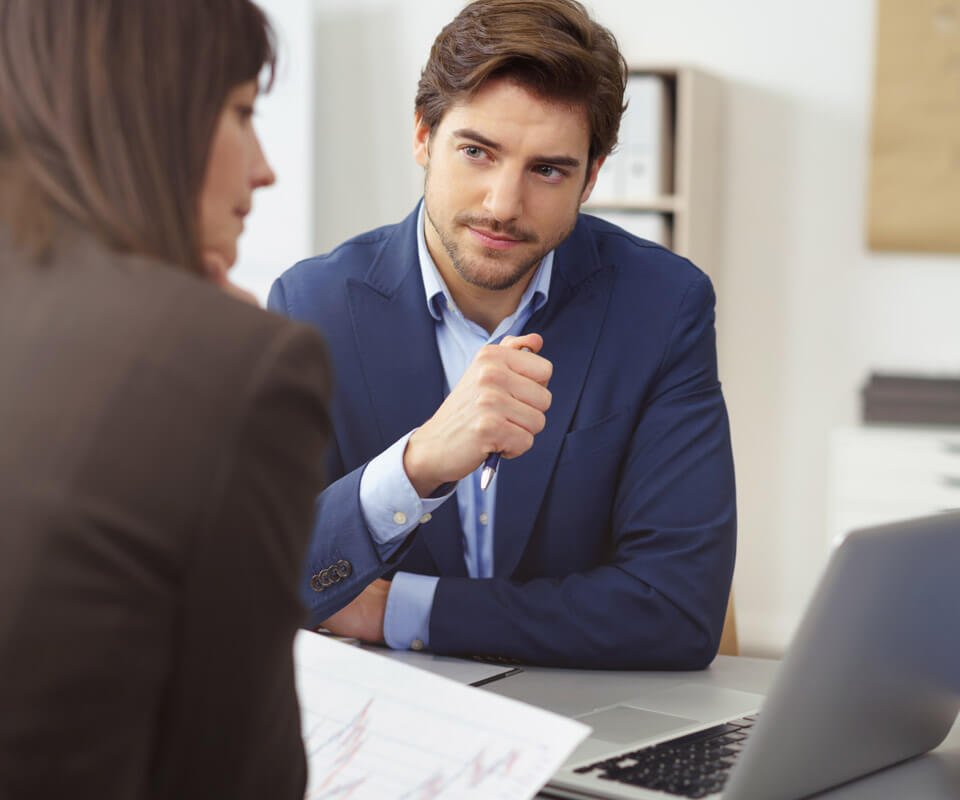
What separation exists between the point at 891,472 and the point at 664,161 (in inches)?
45.2

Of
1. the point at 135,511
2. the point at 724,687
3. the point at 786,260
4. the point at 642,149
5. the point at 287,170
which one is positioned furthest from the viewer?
the point at 287,170

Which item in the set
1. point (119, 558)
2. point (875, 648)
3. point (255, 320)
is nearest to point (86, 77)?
point (255, 320)

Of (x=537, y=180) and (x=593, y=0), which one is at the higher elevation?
(x=593, y=0)

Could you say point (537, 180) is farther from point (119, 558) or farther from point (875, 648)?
point (119, 558)

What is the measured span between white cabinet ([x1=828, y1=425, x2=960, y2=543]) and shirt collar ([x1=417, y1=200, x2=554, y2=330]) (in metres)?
1.69

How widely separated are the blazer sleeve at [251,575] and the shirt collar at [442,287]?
107cm

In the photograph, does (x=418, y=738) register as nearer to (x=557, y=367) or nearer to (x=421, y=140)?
(x=557, y=367)

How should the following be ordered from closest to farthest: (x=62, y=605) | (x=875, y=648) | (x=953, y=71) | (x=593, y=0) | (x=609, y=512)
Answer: (x=62, y=605) → (x=875, y=648) → (x=609, y=512) → (x=953, y=71) → (x=593, y=0)

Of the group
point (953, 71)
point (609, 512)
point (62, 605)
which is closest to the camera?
point (62, 605)

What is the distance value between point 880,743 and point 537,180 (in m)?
0.95

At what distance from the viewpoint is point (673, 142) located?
3486mm

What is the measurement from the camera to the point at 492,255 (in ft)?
5.37

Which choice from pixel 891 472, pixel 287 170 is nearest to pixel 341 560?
pixel 891 472

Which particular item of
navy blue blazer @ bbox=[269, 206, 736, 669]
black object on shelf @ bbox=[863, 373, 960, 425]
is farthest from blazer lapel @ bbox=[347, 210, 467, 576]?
black object on shelf @ bbox=[863, 373, 960, 425]
